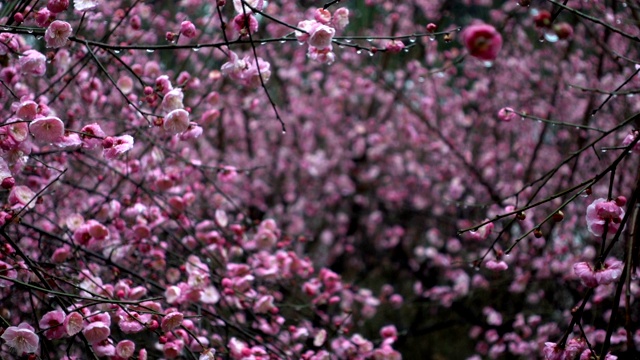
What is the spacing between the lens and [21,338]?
1.66 meters

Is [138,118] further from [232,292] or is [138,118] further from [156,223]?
[232,292]

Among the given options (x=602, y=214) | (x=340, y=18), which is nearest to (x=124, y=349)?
(x=340, y=18)

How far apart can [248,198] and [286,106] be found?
1.12m

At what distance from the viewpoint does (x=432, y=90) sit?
6293mm

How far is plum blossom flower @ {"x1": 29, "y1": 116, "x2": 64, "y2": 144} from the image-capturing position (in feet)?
5.68

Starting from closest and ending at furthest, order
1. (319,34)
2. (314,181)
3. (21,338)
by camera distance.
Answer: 1. (21,338)
2. (319,34)
3. (314,181)

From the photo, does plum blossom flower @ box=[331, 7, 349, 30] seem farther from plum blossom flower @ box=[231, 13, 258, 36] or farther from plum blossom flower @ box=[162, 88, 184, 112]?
plum blossom flower @ box=[162, 88, 184, 112]

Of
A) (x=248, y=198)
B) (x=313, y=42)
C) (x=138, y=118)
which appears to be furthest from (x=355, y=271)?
(x=313, y=42)

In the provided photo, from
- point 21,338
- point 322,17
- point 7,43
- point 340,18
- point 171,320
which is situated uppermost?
point 340,18

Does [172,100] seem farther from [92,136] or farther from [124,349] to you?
[124,349]

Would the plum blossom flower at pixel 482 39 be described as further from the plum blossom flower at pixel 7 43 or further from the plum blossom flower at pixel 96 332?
the plum blossom flower at pixel 7 43

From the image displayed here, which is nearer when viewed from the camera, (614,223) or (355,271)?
(614,223)

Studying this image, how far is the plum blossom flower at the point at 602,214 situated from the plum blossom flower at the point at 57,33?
1580mm

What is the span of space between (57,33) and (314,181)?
184 inches
